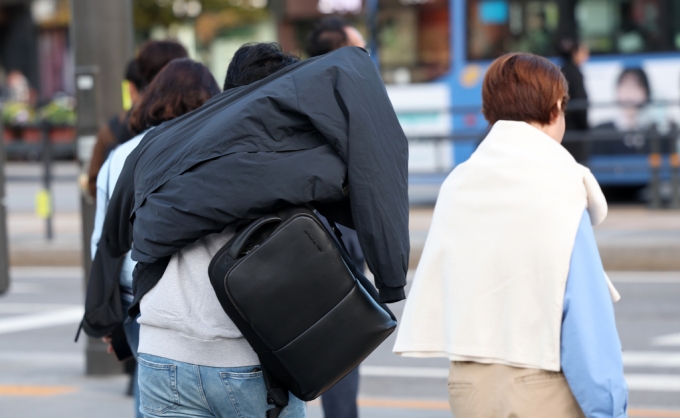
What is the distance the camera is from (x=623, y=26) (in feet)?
47.7

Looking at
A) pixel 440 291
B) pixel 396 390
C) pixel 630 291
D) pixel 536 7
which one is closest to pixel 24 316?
pixel 396 390

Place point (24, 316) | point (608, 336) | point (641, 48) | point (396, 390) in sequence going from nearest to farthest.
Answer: point (608, 336) → point (396, 390) → point (24, 316) → point (641, 48)

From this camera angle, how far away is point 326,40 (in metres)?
4.54

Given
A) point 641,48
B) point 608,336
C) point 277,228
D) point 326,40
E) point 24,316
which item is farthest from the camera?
point 641,48

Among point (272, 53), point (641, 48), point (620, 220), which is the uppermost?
point (272, 53)

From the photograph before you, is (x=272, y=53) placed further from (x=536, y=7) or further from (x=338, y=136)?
(x=536, y=7)

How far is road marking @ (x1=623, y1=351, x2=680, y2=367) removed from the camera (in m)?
6.61

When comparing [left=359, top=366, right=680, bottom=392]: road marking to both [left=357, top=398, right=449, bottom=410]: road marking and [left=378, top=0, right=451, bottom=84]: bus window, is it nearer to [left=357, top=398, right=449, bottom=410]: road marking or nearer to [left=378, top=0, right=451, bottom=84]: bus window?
[left=357, top=398, right=449, bottom=410]: road marking

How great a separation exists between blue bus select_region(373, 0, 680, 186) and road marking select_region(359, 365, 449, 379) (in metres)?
Answer: 7.65

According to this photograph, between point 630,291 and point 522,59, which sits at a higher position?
point 522,59

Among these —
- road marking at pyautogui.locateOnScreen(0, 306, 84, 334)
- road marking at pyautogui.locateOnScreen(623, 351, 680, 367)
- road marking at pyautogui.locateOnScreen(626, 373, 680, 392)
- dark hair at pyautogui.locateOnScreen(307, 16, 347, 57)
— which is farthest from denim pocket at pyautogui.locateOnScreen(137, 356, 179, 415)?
road marking at pyautogui.locateOnScreen(0, 306, 84, 334)

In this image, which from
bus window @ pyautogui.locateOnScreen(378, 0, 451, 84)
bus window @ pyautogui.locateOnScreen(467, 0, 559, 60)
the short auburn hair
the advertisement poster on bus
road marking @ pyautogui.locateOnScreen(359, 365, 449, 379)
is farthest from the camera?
bus window @ pyautogui.locateOnScreen(378, 0, 451, 84)

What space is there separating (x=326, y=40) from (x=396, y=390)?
8.08ft

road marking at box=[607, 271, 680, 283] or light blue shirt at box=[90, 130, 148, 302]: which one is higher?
light blue shirt at box=[90, 130, 148, 302]
